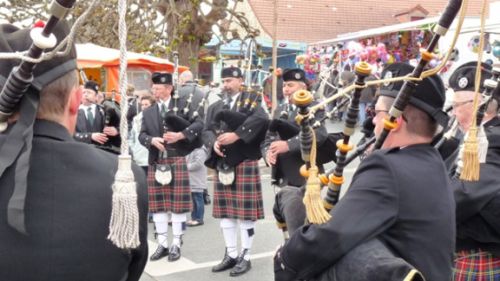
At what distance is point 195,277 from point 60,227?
3594mm

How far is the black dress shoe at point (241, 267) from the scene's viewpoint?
4945 mm

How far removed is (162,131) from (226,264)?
1.46m

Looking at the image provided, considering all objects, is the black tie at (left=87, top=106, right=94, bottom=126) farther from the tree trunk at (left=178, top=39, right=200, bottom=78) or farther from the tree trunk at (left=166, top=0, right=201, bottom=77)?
the tree trunk at (left=178, top=39, right=200, bottom=78)

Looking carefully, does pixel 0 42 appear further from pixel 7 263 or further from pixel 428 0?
pixel 428 0

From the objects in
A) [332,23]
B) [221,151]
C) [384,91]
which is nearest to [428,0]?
[332,23]

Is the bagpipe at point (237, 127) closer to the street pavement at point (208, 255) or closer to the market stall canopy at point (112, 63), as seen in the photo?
the street pavement at point (208, 255)

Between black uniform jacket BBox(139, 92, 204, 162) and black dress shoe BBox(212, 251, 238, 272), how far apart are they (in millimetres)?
1111

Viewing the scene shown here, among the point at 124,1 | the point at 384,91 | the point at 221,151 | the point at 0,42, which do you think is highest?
the point at 124,1

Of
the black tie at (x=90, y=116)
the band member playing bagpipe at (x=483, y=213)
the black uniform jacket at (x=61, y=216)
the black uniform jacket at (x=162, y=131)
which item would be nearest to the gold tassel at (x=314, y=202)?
the black uniform jacket at (x=61, y=216)

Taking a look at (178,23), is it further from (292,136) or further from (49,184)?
(49,184)

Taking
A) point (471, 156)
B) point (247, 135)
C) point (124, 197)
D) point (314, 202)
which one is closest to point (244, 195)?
point (247, 135)

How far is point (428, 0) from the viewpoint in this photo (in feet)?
98.3

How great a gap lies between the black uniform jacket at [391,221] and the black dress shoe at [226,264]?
10.6ft

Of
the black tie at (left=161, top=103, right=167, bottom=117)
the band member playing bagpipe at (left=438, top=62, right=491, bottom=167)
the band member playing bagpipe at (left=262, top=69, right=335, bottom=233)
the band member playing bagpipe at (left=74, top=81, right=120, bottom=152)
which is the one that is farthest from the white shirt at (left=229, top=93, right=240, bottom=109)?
the band member playing bagpipe at (left=438, top=62, right=491, bottom=167)
